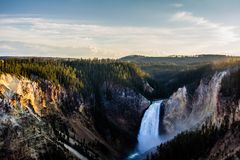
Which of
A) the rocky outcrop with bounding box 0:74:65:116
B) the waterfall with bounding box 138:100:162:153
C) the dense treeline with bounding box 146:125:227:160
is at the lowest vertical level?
the waterfall with bounding box 138:100:162:153

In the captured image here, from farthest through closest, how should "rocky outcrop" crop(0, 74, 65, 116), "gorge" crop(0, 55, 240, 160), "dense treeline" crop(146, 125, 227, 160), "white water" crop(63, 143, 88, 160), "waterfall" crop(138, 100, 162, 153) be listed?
"waterfall" crop(138, 100, 162, 153) → "rocky outcrop" crop(0, 74, 65, 116) → "white water" crop(63, 143, 88, 160) → "gorge" crop(0, 55, 240, 160) → "dense treeline" crop(146, 125, 227, 160)

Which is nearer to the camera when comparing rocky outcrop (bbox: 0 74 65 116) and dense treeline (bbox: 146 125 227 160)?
dense treeline (bbox: 146 125 227 160)

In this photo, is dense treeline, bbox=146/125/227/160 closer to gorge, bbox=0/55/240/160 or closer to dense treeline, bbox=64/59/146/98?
gorge, bbox=0/55/240/160

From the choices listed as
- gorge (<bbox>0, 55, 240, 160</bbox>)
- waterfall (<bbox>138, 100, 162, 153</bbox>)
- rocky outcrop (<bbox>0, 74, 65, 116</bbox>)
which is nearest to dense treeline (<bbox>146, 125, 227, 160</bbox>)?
gorge (<bbox>0, 55, 240, 160</bbox>)

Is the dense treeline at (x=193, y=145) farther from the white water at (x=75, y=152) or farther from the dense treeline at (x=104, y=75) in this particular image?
the dense treeline at (x=104, y=75)

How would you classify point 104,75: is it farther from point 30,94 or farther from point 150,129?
point 30,94

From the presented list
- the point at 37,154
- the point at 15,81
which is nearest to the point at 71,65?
the point at 15,81

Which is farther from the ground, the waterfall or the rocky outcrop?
the rocky outcrop
